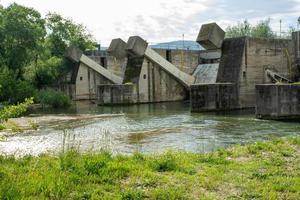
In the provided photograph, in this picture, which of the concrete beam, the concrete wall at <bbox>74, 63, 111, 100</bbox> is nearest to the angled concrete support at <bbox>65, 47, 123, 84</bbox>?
the concrete wall at <bbox>74, 63, 111, 100</bbox>

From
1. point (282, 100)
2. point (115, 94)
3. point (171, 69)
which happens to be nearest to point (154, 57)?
point (171, 69)

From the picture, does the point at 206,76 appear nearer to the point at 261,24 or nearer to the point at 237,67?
the point at 237,67

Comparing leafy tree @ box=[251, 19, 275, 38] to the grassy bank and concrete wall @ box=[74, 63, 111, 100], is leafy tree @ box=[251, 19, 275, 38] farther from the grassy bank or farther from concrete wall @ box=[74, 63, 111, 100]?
the grassy bank

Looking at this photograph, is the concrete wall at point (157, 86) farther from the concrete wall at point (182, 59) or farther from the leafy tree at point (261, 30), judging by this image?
the leafy tree at point (261, 30)

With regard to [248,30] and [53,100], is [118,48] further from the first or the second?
[248,30]

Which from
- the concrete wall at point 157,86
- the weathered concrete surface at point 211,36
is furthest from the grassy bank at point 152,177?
the concrete wall at point 157,86

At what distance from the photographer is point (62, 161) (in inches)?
318

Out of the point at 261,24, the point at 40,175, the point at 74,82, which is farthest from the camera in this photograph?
the point at 261,24

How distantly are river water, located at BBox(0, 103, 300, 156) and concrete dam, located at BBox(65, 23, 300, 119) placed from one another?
2.22 metres

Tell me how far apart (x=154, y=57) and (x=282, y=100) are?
18.8 m

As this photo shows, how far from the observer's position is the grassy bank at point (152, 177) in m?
6.13

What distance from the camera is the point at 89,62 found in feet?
152

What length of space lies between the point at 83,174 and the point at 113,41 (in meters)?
34.8

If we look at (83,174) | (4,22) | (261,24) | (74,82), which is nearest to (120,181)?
(83,174)
